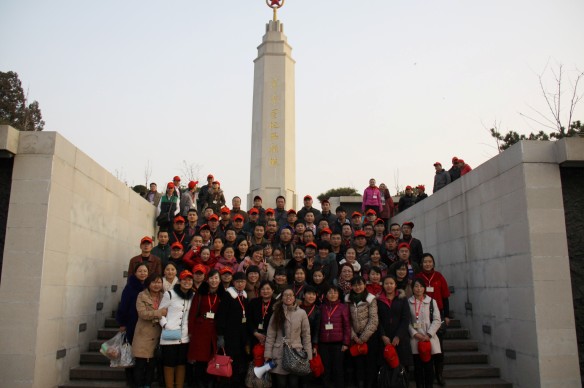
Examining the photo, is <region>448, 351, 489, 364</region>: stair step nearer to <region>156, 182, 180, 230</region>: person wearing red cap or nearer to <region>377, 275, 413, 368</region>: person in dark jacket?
<region>377, 275, 413, 368</region>: person in dark jacket

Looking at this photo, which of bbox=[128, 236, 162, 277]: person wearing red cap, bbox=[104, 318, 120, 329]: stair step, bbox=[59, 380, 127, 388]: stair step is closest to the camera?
bbox=[59, 380, 127, 388]: stair step

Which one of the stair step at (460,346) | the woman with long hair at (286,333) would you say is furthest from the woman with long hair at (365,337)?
the stair step at (460,346)

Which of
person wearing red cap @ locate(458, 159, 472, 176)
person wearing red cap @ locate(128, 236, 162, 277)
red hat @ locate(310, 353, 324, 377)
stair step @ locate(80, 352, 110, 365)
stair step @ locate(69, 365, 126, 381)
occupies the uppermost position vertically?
person wearing red cap @ locate(458, 159, 472, 176)

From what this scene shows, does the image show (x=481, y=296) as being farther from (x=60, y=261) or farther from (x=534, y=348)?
(x=60, y=261)

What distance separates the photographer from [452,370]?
22.0 ft

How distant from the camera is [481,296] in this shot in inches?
291

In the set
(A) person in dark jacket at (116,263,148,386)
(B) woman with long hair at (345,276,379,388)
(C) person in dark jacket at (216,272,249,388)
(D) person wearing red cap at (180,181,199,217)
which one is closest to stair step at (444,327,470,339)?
(B) woman with long hair at (345,276,379,388)

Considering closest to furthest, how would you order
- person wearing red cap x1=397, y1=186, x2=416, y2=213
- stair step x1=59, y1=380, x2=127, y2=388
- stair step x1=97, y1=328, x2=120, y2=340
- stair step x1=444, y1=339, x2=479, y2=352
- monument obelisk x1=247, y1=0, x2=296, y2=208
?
stair step x1=59, y1=380, x2=127, y2=388 → stair step x1=444, y1=339, x2=479, y2=352 → stair step x1=97, y1=328, x2=120, y2=340 → person wearing red cap x1=397, y1=186, x2=416, y2=213 → monument obelisk x1=247, y1=0, x2=296, y2=208

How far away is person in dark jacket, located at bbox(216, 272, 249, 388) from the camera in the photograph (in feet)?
19.3

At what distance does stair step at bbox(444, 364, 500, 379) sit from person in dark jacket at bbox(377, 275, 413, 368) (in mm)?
1112

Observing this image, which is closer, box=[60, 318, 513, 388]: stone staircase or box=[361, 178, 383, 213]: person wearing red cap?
box=[60, 318, 513, 388]: stone staircase

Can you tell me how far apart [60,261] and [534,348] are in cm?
615

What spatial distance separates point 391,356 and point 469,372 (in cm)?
175

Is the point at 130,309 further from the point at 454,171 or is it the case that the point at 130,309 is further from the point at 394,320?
the point at 454,171
